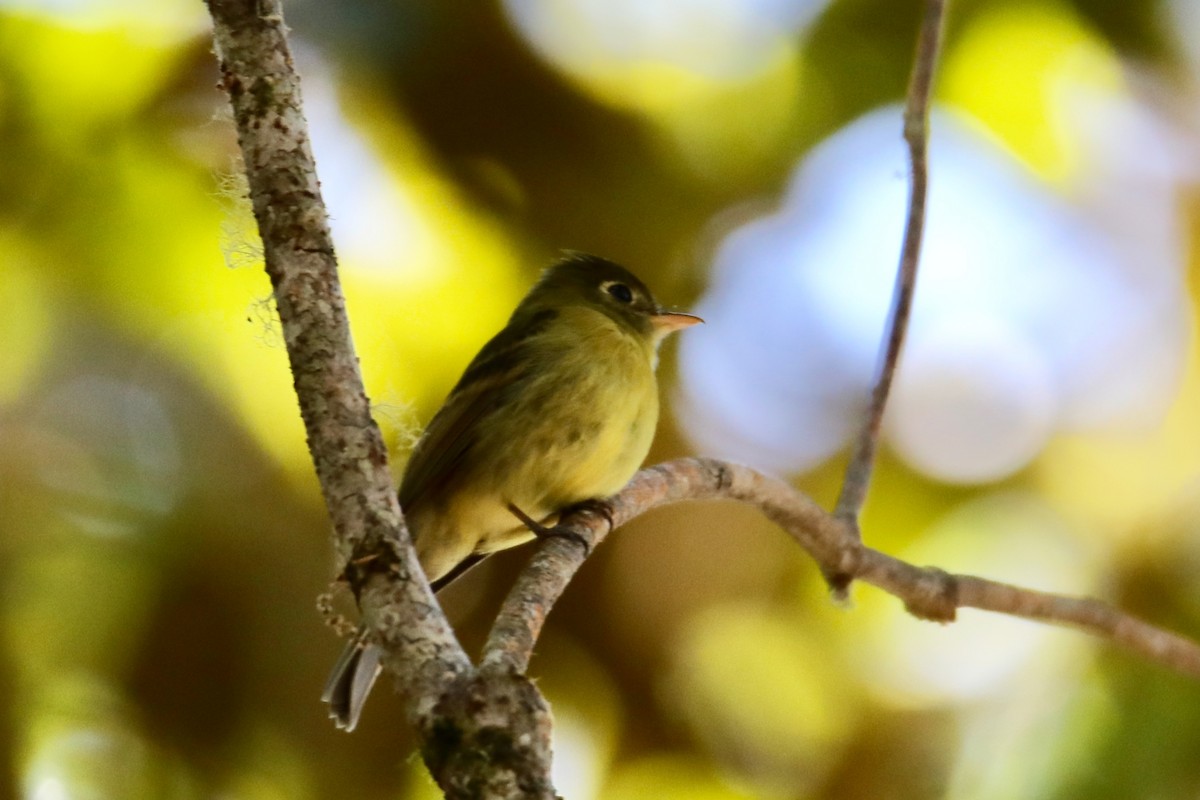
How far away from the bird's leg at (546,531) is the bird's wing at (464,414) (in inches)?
9.3

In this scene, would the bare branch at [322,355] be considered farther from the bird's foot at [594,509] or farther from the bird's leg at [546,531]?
the bird's foot at [594,509]

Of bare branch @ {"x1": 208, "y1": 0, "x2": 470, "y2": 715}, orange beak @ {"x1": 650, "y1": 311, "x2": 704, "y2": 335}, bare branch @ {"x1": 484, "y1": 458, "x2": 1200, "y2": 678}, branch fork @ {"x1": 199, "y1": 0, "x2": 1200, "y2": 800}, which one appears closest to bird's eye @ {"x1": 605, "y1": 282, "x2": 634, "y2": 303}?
orange beak @ {"x1": 650, "y1": 311, "x2": 704, "y2": 335}

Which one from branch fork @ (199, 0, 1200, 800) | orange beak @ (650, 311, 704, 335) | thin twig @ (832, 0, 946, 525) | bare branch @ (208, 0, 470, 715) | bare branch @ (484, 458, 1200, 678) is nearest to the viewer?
branch fork @ (199, 0, 1200, 800)

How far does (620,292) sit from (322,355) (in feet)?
7.99

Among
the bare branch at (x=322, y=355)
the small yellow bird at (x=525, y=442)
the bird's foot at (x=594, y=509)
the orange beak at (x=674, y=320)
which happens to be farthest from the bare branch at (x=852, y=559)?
the bare branch at (x=322, y=355)

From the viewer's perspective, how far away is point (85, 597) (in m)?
3.79

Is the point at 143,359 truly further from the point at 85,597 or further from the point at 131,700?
the point at 131,700

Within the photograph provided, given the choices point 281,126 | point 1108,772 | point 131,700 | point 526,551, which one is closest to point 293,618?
point 131,700

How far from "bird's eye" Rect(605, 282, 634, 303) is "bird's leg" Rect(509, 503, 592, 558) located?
3.16 feet

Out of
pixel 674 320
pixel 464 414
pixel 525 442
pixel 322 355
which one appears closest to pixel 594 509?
pixel 525 442

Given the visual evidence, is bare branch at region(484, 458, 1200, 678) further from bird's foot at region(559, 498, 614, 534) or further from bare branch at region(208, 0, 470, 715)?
bare branch at region(208, 0, 470, 715)

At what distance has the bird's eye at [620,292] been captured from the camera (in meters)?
4.06

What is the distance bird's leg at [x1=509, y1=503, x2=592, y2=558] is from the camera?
272cm

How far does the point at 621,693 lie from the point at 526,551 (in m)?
0.61
